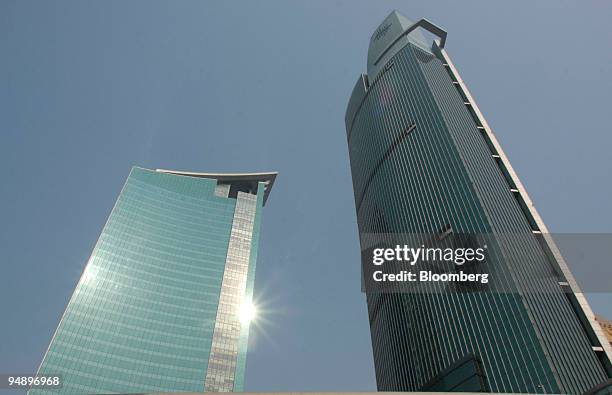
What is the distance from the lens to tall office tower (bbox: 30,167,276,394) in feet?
303

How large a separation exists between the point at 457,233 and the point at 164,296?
69.3m

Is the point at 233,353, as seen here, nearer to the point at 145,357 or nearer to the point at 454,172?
the point at 145,357

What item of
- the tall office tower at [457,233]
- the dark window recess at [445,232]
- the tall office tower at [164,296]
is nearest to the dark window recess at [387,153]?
the tall office tower at [457,233]

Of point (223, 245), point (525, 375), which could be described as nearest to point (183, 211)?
point (223, 245)

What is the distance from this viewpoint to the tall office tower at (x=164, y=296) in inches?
3637

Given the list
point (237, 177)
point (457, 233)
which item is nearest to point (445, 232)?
point (457, 233)

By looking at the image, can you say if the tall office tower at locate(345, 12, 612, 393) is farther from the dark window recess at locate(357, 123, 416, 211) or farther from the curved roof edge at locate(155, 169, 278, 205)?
the curved roof edge at locate(155, 169, 278, 205)

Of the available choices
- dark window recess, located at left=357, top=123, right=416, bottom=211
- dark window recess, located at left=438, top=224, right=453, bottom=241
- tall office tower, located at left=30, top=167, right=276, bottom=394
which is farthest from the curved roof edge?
dark window recess, located at left=438, top=224, right=453, bottom=241

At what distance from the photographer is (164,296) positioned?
108812mm

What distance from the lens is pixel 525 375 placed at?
193 ft

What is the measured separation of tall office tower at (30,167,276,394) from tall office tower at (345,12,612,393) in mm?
34535

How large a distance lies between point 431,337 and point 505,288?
16.6m

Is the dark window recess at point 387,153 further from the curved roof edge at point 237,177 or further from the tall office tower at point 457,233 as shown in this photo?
the curved roof edge at point 237,177

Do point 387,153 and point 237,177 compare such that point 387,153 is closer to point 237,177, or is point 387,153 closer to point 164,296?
point 237,177
